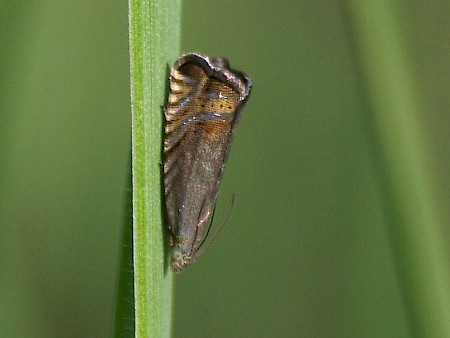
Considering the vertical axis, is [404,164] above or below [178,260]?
above

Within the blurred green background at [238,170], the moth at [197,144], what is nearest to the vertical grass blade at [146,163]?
the moth at [197,144]

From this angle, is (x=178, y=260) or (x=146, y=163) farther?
(x=178, y=260)

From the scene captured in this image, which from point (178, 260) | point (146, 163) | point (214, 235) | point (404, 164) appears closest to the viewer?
point (146, 163)

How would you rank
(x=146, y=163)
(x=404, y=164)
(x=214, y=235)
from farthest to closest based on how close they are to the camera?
(x=214, y=235) < (x=404, y=164) < (x=146, y=163)

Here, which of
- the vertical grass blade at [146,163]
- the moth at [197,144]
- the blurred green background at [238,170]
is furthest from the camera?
the blurred green background at [238,170]

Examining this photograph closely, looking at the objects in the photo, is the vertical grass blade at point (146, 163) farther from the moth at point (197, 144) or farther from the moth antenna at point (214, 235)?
the moth antenna at point (214, 235)

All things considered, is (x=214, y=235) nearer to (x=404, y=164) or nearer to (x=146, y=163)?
(x=404, y=164)

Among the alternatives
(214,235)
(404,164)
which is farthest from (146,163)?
(214,235)
